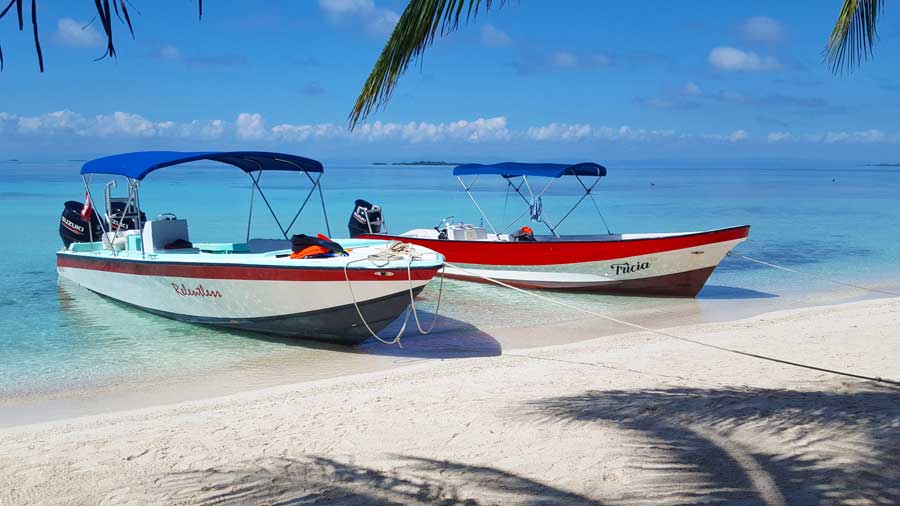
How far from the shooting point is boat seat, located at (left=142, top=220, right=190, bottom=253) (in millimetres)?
9898

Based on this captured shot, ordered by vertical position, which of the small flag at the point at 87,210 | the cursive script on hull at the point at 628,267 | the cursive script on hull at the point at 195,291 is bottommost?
the cursive script on hull at the point at 195,291

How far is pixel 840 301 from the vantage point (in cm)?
1205

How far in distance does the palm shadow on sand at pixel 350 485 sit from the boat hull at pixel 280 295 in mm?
3418

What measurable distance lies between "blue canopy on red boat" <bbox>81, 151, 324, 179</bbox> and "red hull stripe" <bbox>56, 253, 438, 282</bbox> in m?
1.13

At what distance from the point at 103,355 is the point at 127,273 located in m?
1.65

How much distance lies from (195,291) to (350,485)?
5.55 meters

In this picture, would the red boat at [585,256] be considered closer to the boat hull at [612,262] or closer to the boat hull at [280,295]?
the boat hull at [612,262]

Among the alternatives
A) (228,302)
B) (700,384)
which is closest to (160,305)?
(228,302)

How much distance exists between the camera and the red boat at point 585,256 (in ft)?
37.7

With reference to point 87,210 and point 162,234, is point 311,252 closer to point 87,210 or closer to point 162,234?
point 162,234

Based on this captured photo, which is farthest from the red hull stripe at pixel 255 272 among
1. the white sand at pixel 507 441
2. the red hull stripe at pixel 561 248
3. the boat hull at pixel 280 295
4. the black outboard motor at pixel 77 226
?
the red hull stripe at pixel 561 248

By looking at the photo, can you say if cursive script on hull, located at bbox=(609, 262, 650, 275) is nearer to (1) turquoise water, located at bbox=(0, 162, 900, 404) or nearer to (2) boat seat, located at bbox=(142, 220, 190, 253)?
(1) turquoise water, located at bbox=(0, 162, 900, 404)

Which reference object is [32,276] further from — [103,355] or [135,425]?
[135,425]

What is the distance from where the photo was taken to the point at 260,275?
8391mm
